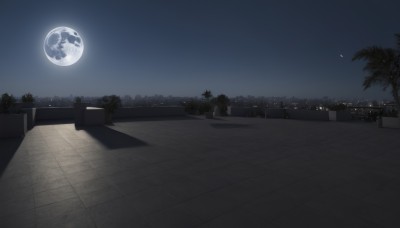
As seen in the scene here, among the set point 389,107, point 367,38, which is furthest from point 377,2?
point 389,107

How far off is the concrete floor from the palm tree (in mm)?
8962

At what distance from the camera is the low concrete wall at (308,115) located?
17.5 m

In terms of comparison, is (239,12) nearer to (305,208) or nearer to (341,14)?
(341,14)

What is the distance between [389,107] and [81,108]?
20654 millimetres

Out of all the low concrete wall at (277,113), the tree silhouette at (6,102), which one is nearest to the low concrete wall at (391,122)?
the low concrete wall at (277,113)

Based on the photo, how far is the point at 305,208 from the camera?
325cm

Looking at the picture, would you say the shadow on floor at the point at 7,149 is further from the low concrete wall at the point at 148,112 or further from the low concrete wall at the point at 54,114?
the low concrete wall at the point at 148,112

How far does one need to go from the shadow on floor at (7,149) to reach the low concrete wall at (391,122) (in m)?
17.5

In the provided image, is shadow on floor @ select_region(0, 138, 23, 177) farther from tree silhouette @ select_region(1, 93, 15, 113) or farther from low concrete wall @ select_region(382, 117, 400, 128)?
low concrete wall @ select_region(382, 117, 400, 128)

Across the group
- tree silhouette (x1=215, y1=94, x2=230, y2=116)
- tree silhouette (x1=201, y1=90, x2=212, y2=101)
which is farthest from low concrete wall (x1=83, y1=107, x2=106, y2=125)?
tree silhouette (x1=215, y1=94, x2=230, y2=116)

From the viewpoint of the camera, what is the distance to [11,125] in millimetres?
8961

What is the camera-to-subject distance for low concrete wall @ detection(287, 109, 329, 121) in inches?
688

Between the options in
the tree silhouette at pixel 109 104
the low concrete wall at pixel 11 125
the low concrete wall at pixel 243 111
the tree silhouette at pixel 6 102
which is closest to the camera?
the low concrete wall at pixel 11 125

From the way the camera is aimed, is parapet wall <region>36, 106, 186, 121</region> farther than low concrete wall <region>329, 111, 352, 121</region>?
No
